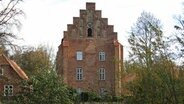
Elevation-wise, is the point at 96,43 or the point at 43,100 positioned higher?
the point at 96,43

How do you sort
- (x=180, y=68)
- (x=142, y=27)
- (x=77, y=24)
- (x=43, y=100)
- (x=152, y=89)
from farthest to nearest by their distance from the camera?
1. (x=77, y=24)
2. (x=142, y=27)
3. (x=43, y=100)
4. (x=152, y=89)
5. (x=180, y=68)

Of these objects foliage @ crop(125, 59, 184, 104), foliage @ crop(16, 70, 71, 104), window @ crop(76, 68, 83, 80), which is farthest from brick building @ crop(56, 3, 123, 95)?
foliage @ crop(125, 59, 184, 104)

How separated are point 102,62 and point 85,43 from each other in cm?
387

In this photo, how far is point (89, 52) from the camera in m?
85.8

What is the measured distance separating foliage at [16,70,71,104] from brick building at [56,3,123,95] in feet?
120

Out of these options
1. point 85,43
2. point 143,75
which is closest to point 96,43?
point 85,43

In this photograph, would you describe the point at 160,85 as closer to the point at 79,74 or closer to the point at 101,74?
the point at 79,74

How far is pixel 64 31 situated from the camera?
8375cm

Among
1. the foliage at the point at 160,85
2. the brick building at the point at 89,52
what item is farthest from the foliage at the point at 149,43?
the brick building at the point at 89,52

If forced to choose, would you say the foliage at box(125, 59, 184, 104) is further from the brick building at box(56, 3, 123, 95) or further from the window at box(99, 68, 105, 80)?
the window at box(99, 68, 105, 80)

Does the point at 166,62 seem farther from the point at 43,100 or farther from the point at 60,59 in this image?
the point at 60,59

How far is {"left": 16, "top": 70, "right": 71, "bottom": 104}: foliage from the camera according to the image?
45094 mm

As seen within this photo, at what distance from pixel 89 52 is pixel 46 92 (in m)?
40.6

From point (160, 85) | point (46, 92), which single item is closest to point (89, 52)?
point (46, 92)
